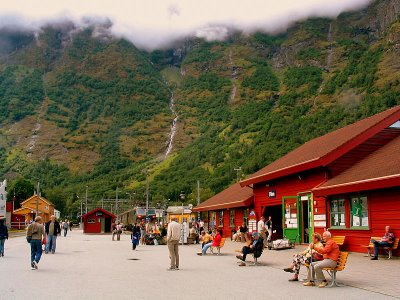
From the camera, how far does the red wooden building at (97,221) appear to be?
62.3m

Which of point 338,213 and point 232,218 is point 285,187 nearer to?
point 338,213

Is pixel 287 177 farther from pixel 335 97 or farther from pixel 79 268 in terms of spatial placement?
pixel 335 97

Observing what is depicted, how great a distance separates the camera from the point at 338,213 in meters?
22.3

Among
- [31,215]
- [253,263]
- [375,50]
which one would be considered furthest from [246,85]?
[253,263]

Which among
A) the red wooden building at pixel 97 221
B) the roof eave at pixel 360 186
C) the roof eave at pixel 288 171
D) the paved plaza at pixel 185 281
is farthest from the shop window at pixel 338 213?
the red wooden building at pixel 97 221

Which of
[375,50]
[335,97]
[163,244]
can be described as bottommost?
[163,244]

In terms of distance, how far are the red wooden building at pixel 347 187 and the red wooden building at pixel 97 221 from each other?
120ft

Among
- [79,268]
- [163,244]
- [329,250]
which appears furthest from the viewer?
[163,244]

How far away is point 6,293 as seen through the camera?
10.7 m

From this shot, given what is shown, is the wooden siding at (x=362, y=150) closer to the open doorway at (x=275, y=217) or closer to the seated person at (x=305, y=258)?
the open doorway at (x=275, y=217)

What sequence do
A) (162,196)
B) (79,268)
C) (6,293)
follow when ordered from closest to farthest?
1. (6,293)
2. (79,268)
3. (162,196)

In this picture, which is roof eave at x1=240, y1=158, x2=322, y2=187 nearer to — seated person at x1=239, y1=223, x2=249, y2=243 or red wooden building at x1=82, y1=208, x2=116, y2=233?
seated person at x1=239, y1=223, x2=249, y2=243

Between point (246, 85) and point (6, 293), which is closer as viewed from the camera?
point (6, 293)

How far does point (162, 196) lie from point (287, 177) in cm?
8448
